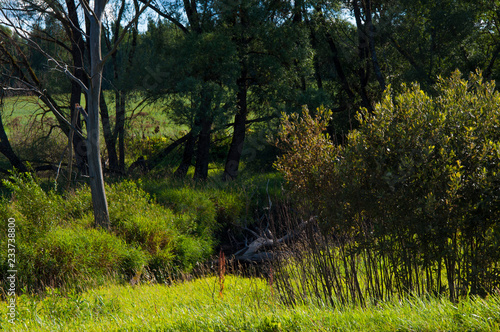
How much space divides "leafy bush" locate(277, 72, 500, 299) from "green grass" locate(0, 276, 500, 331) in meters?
0.44

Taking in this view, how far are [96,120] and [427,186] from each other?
599cm

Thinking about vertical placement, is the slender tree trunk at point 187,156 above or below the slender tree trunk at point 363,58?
below

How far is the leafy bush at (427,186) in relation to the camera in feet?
13.1

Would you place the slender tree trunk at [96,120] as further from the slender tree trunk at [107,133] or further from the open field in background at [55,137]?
the slender tree trunk at [107,133]

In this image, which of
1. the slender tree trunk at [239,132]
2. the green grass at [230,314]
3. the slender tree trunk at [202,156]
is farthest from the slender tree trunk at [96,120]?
the slender tree trunk at [239,132]

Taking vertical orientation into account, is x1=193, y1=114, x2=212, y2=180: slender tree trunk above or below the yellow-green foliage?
above

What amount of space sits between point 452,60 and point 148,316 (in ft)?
41.8

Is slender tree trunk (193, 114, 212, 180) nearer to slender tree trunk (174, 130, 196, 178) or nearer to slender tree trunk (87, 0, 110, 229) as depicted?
slender tree trunk (174, 130, 196, 178)

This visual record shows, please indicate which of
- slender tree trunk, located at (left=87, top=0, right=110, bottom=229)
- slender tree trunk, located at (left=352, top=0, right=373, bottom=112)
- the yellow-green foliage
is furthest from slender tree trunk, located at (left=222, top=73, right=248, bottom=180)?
slender tree trunk, located at (left=87, top=0, right=110, bottom=229)

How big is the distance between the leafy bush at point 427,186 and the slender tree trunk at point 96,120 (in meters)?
4.82

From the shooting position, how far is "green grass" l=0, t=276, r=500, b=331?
11.3 feet

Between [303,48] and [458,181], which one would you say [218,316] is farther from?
[303,48]

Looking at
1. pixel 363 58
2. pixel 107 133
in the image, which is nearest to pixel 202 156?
pixel 107 133

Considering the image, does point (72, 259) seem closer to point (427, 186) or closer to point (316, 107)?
point (427, 186)
